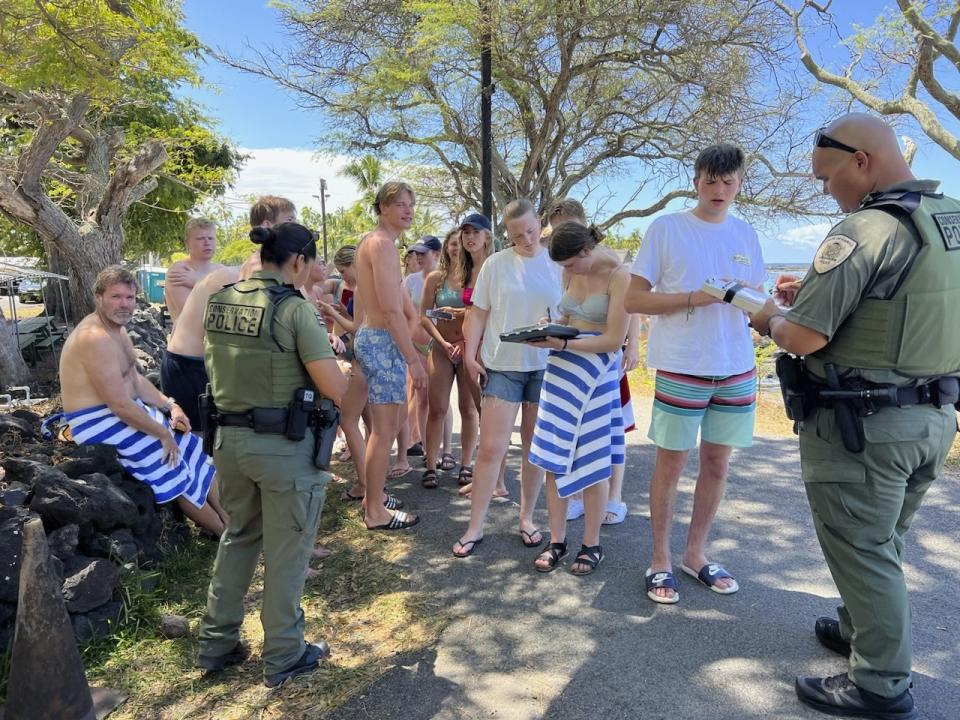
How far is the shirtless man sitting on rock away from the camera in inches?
146

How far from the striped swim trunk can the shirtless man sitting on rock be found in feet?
8.99

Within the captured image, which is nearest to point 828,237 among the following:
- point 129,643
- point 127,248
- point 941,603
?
point 941,603

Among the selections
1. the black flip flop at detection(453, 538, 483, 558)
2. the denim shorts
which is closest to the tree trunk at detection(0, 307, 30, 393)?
the black flip flop at detection(453, 538, 483, 558)

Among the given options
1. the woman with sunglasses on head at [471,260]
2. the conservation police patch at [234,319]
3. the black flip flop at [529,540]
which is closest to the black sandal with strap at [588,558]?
the black flip flop at [529,540]

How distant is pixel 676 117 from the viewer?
15609 mm

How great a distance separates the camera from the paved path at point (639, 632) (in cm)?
247

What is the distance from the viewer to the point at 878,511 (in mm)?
2221

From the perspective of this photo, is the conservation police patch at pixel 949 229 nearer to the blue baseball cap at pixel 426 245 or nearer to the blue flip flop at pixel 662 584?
the blue flip flop at pixel 662 584

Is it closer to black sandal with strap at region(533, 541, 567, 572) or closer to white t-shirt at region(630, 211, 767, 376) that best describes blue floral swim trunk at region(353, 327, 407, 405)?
black sandal with strap at region(533, 541, 567, 572)

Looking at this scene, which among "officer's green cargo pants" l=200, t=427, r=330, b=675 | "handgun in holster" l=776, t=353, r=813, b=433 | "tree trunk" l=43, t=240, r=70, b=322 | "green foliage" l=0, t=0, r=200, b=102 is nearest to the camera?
"handgun in holster" l=776, t=353, r=813, b=433

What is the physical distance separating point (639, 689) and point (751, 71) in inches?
537

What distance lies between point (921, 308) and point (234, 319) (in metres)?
2.38

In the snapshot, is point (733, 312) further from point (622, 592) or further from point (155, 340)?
point (155, 340)

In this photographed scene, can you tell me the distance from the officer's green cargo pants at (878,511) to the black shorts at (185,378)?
3514 millimetres
